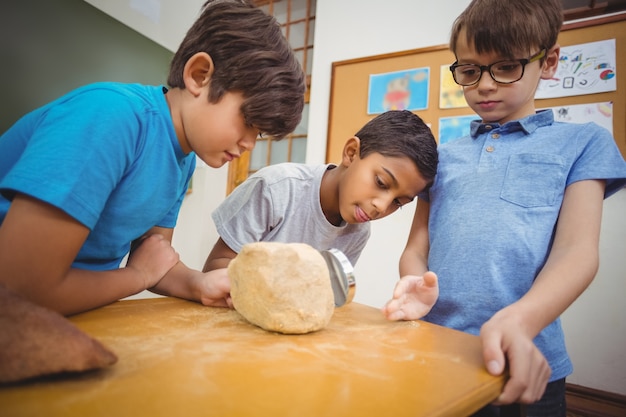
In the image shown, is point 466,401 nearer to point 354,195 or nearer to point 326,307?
point 326,307

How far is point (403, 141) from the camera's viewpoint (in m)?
0.99

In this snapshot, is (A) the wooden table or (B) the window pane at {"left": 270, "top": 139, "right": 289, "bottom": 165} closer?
(A) the wooden table

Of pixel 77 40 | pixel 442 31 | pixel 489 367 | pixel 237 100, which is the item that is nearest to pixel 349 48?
pixel 442 31

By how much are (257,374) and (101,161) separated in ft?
1.30

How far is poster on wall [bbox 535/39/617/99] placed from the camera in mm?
1724

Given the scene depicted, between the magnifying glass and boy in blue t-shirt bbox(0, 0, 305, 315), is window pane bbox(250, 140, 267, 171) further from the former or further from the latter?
the magnifying glass

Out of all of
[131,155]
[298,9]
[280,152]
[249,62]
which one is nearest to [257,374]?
[131,155]

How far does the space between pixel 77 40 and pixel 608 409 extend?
277 centimetres

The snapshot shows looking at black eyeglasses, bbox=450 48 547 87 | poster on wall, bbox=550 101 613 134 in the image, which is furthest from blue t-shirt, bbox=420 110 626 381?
poster on wall, bbox=550 101 613 134

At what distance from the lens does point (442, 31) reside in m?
2.16

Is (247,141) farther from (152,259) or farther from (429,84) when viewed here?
(429,84)

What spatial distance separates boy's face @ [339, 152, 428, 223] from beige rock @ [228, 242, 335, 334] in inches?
17.8

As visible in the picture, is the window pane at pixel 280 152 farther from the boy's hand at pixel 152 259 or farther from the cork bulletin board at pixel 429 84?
the boy's hand at pixel 152 259

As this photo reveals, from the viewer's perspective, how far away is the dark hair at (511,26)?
818 mm
